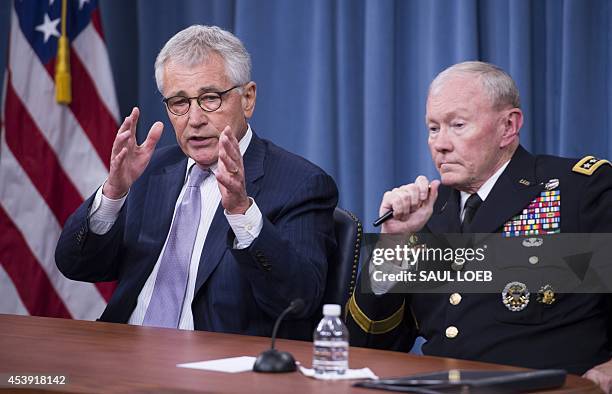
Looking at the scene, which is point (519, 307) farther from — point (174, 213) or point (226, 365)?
point (174, 213)

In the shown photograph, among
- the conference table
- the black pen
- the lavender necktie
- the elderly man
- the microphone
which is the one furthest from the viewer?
the lavender necktie

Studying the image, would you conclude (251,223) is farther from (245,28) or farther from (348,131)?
(245,28)

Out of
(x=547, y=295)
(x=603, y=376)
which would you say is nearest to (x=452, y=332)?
(x=547, y=295)

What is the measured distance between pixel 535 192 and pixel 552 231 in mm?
116

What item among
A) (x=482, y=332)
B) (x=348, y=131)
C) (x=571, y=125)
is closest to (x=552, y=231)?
(x=482, y=332)

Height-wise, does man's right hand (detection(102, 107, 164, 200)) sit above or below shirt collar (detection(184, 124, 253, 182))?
below

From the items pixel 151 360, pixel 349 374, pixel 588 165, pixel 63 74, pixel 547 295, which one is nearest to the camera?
pixel 349 374

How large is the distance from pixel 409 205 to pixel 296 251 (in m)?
0.35

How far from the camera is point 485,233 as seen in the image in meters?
2.28

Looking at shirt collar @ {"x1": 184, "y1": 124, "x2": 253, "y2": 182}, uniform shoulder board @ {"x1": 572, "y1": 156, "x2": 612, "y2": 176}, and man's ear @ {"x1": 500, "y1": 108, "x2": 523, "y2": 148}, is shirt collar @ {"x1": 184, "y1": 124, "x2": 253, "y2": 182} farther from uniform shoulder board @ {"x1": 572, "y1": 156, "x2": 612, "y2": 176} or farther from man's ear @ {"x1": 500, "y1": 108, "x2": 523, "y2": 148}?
uniform shoulder board @ {"x1": 572, "y1": 156, "x2": 612, "y2": 176}

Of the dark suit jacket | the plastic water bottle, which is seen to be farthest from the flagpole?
the plastic water bottle

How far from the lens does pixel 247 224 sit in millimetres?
2186

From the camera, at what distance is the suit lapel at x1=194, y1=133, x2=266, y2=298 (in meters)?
2.38

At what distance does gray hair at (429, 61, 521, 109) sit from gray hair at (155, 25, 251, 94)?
1.89 ft
